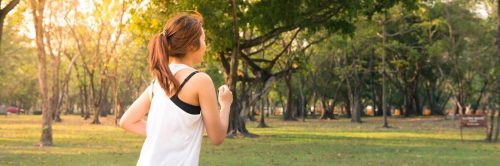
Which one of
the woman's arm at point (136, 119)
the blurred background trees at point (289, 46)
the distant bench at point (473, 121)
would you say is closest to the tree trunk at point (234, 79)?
the blurred background trees at point (289, 46)

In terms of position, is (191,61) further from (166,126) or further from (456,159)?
(456,159)

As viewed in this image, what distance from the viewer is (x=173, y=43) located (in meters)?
3.21

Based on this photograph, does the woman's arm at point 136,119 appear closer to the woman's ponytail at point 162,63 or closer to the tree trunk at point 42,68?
the woman's ponytail at point 162,63

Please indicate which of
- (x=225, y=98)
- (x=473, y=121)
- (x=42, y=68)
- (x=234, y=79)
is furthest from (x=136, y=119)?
(x=473, y=121)

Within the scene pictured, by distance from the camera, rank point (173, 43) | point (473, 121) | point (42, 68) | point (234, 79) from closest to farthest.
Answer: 1. point (173, 43)
2. point (42, 68)
3. point (473, 121)
4. point (234, 79)

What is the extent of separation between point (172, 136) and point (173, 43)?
0.43m

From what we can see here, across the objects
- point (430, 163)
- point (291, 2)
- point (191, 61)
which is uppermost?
point (291, 2)

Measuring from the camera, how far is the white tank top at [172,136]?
3.10 m

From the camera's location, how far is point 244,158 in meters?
17.9

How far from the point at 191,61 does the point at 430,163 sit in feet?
47.4

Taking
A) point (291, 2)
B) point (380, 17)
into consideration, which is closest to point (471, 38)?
point (380, 17)

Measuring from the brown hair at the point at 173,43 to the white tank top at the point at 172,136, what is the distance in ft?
0.31

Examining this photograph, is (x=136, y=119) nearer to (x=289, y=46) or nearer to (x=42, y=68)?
(x=42, y=68)

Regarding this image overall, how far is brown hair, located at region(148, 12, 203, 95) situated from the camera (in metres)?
3.14
